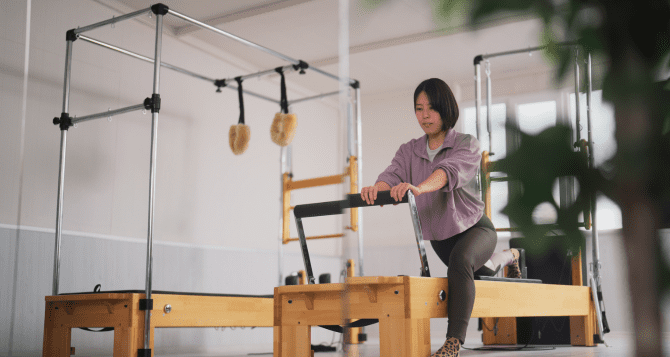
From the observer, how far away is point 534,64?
25 centimetres

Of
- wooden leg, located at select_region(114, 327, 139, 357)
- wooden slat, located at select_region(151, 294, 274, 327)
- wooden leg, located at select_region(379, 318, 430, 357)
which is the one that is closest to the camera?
wooden leg, located at select_region(379, 318, 430, 357)

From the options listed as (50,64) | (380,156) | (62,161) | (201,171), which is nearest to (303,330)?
(380,156)

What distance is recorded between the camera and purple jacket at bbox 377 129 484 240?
1659 millimetres

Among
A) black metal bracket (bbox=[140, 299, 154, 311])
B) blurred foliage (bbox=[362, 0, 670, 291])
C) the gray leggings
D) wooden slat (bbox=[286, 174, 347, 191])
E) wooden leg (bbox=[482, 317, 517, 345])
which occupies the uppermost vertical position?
wooden slat (bbox=[286, 174, 347, 191])

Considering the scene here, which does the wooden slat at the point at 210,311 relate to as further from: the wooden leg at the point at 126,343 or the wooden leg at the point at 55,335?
the wooden leg at the point at 55,335

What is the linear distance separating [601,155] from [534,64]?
0.05 metres

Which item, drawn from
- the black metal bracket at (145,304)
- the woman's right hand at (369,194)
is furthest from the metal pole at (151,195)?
the woman's right hand at (369,194)

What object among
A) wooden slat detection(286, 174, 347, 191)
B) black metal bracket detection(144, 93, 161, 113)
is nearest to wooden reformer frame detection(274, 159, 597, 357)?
black metal bracket detection(144, 93, 161, 113)

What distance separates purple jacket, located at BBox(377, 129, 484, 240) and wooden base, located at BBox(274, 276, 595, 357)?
0.15 meters

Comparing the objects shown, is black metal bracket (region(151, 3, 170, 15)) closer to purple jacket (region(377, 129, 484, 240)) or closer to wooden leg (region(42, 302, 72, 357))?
wooden leg (region(42, 302, 72, 357))

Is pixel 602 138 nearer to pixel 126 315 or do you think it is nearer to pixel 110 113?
pixel 126 315

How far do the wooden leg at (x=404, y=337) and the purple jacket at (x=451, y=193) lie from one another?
23 cm

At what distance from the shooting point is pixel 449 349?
5.45 ft

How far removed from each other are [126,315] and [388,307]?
1216 mm
